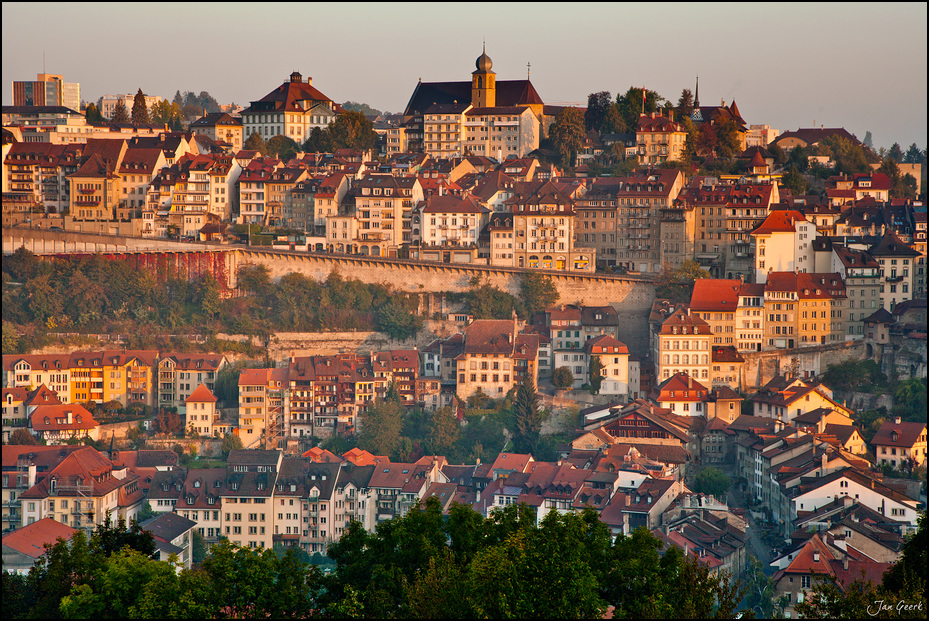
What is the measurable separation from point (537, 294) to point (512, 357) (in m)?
4.76

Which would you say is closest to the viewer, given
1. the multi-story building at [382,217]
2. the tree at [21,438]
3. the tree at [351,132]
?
the tree at [21,438]

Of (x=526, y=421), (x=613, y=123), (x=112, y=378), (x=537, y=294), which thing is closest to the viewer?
(x=526, y=421)

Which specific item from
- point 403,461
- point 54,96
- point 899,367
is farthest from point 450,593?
point 54,96

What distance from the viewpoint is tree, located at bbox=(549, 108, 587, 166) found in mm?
71750

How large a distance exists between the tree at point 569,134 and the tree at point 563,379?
2039cm

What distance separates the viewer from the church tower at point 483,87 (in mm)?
77188

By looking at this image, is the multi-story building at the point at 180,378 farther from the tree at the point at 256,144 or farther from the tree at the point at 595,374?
the tree at the point at 256,144

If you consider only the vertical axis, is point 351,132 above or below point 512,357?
above

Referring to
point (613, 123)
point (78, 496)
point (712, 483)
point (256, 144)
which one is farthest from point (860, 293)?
point (256, 144)

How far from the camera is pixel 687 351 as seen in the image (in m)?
53.9

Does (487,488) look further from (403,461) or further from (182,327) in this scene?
(182,327)

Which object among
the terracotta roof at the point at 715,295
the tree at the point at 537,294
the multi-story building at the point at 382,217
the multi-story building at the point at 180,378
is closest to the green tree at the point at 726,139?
the terracotta roof at the point at 715,295

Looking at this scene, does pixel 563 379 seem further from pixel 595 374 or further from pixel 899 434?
pixel 899 434

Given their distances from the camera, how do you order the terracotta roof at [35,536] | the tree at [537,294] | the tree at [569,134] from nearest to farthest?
the terracotta roof at [35,536], the tree at [537,294], the tree at [569,134]
